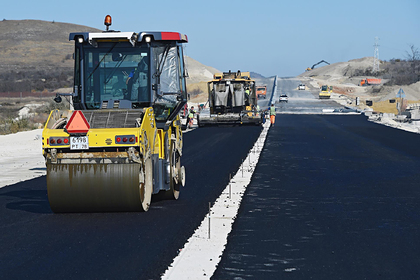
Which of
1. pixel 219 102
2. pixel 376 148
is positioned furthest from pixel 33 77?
pixel 376 148

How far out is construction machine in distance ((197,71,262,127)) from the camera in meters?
37.4

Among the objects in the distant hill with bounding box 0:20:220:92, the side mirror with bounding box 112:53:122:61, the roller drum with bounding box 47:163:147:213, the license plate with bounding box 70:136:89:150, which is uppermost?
the distant hill with bounding box 0:20:220:92

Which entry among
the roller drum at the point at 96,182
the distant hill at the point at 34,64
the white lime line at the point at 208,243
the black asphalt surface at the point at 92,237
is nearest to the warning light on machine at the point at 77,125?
the roller drum at the point at 96,182

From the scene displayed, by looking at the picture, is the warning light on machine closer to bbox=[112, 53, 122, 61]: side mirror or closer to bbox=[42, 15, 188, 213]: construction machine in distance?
bbox=[42, 15, 188, 213]: construction machine in distance

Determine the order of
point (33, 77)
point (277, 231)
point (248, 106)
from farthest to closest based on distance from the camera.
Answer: point (33, 77) → point (248, 106) → point (277, 231)

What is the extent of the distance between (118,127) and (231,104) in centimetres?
2904

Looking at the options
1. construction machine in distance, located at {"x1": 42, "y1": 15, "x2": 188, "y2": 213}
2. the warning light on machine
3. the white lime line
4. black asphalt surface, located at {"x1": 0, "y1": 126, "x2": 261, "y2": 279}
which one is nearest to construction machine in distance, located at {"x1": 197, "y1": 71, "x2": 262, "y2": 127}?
black asphalt surface, located at {"x1": 0, "y1": 126, "x2": 261, "y2": 279}

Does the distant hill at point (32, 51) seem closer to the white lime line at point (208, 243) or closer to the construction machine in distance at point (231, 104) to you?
the construction machine in distance at point (231, 104)

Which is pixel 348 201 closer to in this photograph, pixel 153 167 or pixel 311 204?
pixel 311 204

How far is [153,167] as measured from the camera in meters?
9.88

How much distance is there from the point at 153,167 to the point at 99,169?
3.60 ft

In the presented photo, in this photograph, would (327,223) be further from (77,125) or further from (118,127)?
(77,125)

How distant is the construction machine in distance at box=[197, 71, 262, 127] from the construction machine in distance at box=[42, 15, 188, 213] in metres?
26.2

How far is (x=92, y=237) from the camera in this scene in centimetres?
807
